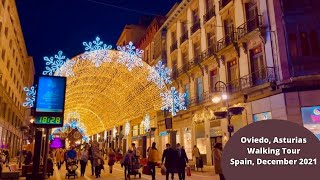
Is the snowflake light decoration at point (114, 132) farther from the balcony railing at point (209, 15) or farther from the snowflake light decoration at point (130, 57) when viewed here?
the balcony railing at point (209, 15)

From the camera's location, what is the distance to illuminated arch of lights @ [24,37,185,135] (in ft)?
84.0

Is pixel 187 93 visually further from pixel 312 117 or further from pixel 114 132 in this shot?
pixel 114 132

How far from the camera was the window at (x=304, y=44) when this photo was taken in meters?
18.0

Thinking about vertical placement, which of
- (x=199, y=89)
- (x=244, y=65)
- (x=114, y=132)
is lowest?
(x=114, y=132)

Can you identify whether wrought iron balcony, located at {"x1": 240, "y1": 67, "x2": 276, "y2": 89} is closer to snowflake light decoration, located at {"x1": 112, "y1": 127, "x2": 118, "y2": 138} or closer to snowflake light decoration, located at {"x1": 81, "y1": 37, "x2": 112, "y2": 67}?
snowflake light decoration, located at {"x1": 81, "y1": 37, "x2": 112, "y2": 67}

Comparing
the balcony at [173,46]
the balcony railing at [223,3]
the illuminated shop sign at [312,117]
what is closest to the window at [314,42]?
the illuminated shop sign at [312,117]

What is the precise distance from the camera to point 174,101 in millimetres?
30578

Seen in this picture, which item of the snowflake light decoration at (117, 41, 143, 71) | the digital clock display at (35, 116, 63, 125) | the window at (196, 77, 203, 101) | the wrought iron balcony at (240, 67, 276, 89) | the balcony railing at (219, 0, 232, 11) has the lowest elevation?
the digital clock display at (35, 116, 63, 125)

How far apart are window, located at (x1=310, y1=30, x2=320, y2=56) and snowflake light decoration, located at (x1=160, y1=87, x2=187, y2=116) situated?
1372cm

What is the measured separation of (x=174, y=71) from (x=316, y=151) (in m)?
31.3

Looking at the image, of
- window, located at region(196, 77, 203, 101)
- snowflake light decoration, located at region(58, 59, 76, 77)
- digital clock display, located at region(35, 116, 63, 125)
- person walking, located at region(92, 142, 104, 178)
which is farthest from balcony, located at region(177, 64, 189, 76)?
digital clock display, located at region(35, 116, 63, 125)

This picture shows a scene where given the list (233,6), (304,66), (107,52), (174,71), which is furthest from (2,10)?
(304,66)

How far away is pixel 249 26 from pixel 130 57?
1107 centimetres

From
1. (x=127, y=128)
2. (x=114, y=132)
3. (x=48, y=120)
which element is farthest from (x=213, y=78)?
(x=114, y=132)
